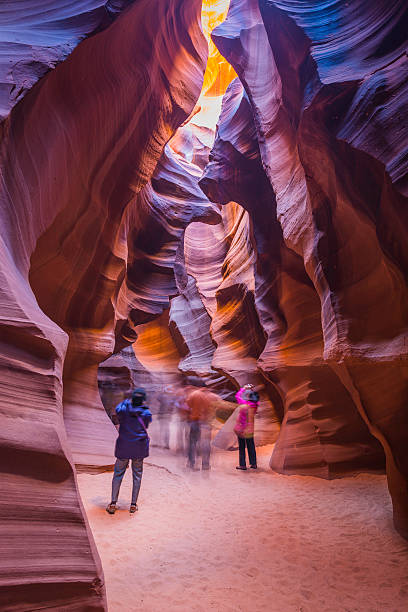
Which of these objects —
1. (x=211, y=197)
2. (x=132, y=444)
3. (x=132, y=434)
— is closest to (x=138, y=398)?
(x=132, y=434)

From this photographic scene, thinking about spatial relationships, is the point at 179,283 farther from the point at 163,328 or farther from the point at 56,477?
the point at 56,477

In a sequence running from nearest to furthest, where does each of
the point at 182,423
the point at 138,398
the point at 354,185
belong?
the point at 354,185 → the point at 138,398 → the point at 182,423

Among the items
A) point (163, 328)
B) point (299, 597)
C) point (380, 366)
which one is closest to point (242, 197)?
point (380, 366)

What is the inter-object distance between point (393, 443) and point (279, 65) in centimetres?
532

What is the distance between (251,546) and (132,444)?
1.86m

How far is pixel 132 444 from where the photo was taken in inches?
208

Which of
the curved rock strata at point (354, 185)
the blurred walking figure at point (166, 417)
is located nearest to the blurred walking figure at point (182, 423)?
the blurred walking figure at point (166, 417)

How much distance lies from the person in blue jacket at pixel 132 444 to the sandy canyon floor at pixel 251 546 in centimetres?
31

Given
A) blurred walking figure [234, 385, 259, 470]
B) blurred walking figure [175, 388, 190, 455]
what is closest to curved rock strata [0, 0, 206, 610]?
blurred walking figure [175, 388, 190, 455]

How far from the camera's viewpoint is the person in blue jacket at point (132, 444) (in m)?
5.28

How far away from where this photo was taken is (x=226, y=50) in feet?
26.9

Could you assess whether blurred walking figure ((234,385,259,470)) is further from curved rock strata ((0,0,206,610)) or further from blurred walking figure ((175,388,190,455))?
curved rock strata ((0,0,206,610))

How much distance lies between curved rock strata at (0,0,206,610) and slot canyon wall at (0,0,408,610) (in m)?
0.02

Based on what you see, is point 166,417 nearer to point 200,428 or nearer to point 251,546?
point 200,428
